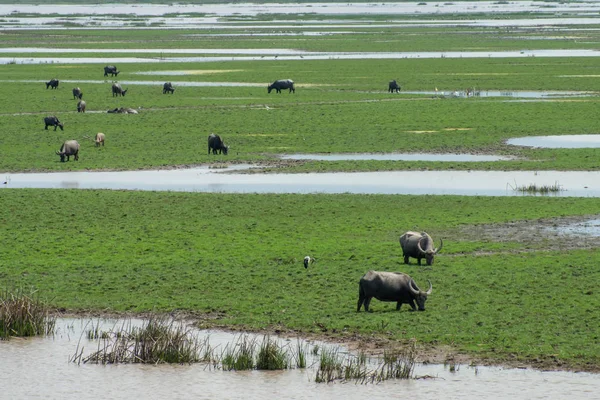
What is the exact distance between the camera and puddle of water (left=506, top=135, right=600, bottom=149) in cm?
4025

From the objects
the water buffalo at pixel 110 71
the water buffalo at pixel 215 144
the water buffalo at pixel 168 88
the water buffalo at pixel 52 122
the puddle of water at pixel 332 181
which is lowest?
the puddle of water at pixel 332 181

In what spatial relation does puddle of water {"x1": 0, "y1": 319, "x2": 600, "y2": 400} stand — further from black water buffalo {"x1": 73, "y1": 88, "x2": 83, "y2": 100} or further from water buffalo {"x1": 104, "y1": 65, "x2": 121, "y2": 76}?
water buffalo {"x1": 104, "y1": 65, "x2": 121, "y2": 76}

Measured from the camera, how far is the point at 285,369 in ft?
51.2

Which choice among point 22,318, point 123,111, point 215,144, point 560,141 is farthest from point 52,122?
point 22,318

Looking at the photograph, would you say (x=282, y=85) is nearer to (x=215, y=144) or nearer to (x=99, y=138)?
(x=99, y=138)

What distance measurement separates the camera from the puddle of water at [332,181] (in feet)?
102

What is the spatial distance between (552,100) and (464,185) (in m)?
25.7

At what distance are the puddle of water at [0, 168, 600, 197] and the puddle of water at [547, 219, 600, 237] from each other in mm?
4430

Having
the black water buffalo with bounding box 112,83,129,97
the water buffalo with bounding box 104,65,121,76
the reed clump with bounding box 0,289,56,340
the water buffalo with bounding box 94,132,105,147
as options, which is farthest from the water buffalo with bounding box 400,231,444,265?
the water buffalo with bounding box 104,65,121,76

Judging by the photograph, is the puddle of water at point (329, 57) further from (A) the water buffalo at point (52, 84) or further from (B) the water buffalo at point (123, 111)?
(B) the water buffalo at point (123, 111)

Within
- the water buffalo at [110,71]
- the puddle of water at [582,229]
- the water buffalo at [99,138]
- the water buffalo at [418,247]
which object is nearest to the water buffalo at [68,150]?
A: the water buffalo at [99,138]

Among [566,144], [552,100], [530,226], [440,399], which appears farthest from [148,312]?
[552,100]

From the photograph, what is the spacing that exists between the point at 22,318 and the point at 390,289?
576 cm

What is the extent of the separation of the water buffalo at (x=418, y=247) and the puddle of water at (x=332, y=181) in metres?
9.28
